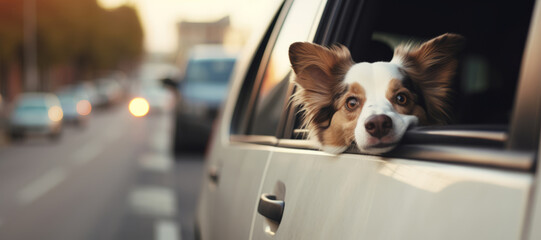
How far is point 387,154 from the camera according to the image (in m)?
1.71

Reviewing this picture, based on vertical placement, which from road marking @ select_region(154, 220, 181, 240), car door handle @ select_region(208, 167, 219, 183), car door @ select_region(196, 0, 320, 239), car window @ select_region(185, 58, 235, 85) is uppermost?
car door @ select_region(196, 0, 320, 239)

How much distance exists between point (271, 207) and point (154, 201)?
27.7 ft

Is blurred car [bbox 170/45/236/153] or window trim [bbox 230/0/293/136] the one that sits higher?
window trim [bbox 230/0/293/136]

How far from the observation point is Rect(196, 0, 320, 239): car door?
280 cm

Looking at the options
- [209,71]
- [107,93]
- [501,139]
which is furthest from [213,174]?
[107,93]

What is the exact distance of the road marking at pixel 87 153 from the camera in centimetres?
1878

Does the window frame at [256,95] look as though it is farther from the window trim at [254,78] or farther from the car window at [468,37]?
the car window at [468,37]

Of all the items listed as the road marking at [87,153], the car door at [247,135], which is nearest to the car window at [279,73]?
the car door at [247,135]

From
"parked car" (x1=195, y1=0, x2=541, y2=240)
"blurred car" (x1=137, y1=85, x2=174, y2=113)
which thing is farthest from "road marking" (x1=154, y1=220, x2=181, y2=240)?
"blurred car" (x1=137, y1=85, x2=174, y2=113)

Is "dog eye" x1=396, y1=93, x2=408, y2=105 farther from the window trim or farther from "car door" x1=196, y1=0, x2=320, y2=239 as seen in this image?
the window trim

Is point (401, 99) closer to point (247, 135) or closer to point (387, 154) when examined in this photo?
point (387, 154)

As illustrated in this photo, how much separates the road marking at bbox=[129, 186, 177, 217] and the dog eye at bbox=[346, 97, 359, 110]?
25.0 feet

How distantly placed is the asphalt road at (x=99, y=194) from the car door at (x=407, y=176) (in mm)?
5430

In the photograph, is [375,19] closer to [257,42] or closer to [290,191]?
[290,191]
